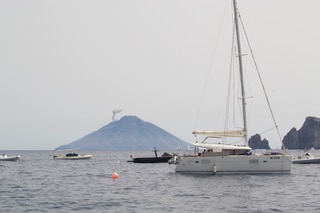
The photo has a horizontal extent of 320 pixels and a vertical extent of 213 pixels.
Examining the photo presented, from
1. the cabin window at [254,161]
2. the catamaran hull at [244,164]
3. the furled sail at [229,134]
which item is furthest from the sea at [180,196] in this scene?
the furled sail at [229,134]

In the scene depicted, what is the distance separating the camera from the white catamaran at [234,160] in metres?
57.8

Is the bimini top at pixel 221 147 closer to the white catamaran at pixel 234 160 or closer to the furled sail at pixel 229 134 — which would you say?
the white catamaran at pixel 234 160

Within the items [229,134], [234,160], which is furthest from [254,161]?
[229,134]

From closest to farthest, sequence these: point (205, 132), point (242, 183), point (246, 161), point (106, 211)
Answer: point (106, 211), point (242, 183), point (246, 161), point (205, 132)

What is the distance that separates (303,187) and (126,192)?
17.3 metres

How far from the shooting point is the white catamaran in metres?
57.8

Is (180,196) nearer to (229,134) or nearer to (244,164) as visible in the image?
(244,164)

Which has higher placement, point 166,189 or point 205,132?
point 205,132

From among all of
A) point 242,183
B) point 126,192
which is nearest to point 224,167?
point 242,183

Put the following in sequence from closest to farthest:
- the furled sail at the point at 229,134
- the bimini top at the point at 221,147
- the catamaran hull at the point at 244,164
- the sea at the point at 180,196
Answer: the sea at the point at 180,196
the catamaran hull at the point at 244,164
the bimini top at the point at 221,147
the furled sail at the point at 229,134

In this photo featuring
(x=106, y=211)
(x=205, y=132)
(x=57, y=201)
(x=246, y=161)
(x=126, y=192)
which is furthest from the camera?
(x=205, y=132)

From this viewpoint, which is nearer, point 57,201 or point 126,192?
point 57,201

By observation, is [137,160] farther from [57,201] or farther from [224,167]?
[57,201]

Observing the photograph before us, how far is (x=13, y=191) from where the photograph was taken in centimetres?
4872
